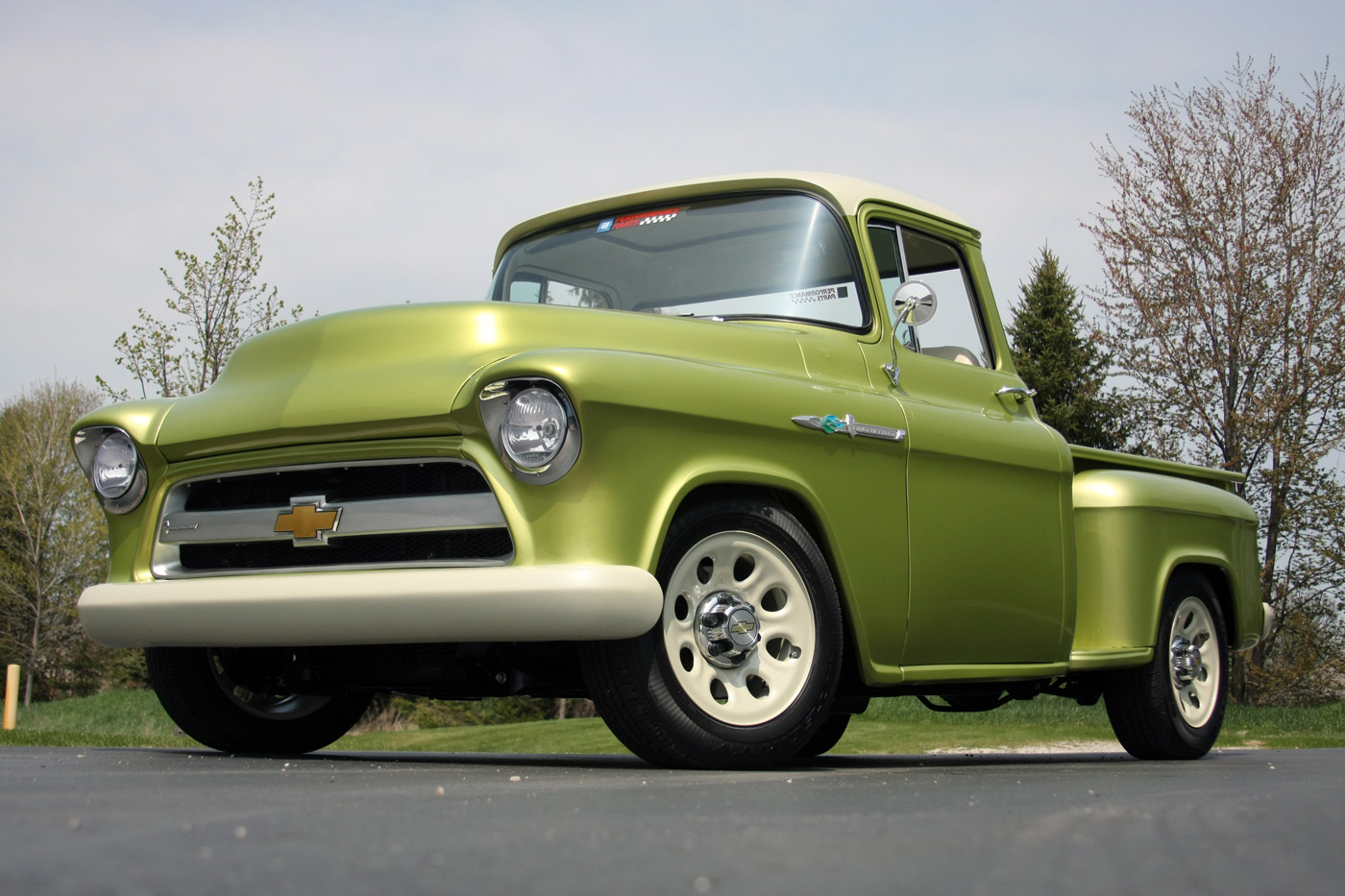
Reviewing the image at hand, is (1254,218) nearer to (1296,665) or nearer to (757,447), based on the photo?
(1296,665)

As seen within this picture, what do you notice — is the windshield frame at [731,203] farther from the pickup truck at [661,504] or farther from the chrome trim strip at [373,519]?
the chrome trim strip at [373,519]

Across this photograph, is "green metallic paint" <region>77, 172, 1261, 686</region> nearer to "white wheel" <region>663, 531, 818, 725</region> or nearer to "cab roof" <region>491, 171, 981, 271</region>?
"cab roof" <region>491, 171, 981, 271</region>

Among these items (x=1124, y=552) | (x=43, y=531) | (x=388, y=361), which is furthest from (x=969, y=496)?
(x=43, y=531)

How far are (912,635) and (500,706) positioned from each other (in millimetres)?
26888

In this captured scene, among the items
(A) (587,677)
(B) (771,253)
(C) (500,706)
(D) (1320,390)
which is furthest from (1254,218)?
(A) (587,677)

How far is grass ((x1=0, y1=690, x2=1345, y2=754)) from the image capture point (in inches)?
543

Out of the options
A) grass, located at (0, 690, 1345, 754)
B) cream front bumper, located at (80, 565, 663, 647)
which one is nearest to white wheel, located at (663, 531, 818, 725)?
cream front bumper, located at (80, 565, 663, 647)

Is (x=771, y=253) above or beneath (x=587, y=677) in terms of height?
above

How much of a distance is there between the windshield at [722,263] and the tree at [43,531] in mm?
36234

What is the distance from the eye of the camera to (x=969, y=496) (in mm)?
5387

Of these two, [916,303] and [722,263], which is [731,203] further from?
[916,303]

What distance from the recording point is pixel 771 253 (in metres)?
5.46

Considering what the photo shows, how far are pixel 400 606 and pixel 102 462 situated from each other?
1.56 m

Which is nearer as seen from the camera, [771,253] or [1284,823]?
[1284,823]
